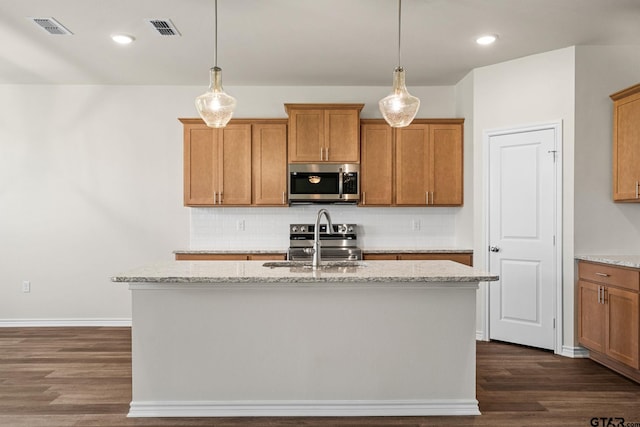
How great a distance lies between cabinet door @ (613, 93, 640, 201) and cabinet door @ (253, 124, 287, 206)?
308 cm

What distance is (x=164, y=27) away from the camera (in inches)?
139

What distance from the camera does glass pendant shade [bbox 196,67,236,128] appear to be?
272 cm

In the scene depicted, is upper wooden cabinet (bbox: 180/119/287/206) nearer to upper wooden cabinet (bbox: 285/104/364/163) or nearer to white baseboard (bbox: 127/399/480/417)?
upper wooden cabinet (bbox: 285/104/364/163)

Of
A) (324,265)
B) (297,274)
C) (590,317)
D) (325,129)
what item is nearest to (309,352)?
(297,274)

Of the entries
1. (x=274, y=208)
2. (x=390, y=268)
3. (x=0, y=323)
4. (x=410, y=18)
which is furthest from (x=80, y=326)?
(x=410, y=18)

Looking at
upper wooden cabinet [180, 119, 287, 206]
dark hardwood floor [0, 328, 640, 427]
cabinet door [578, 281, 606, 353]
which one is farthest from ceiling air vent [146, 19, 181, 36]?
cabinet door [578, 281, 606, 353]

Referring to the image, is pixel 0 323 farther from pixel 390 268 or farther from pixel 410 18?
pixel 410 18

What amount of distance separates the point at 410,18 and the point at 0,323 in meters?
5.31

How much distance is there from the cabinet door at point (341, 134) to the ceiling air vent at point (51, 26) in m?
2.46

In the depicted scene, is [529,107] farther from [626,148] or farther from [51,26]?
[51,26]

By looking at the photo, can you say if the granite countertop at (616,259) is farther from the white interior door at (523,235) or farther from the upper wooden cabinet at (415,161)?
the upper wooden cabinet at (415,161)

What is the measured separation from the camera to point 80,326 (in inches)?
197

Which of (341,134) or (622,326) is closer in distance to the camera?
(622,326)

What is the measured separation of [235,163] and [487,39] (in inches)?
107
